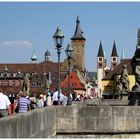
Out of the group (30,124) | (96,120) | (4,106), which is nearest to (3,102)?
(4,106)

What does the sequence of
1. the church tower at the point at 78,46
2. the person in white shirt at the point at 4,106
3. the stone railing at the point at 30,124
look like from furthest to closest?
the church tower at the point at 78,46
the person in white shirt at the point at 4,106
the stone railing at the point at 30,124

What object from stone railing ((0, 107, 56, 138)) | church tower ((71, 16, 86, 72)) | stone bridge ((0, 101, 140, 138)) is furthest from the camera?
church tower ((71, 16, 86, 72))

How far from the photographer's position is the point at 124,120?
54.5ft

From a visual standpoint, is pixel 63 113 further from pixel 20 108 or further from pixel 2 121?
pixel 2 121

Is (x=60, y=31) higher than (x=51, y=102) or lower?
higher

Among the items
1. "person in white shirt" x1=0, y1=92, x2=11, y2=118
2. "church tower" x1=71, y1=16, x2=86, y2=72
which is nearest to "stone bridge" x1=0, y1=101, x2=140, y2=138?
"person in white shirt" x1=0, y1=92, x2=11, y2=118

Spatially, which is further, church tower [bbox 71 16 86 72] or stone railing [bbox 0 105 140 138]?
church tower [bbox 71 16 86 72]

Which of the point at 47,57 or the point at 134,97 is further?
the point at 47,57

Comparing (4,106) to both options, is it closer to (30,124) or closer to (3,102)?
(3,102)

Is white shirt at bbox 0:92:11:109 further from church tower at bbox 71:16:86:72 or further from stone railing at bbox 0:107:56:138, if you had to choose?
church tower at bbox 71:16:86:72

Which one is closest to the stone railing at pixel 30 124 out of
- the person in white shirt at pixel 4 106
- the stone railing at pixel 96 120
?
the stone railing at pixel 96 120

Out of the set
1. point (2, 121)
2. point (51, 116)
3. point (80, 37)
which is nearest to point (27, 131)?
point (2, 121)

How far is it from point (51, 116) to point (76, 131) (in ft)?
4.30

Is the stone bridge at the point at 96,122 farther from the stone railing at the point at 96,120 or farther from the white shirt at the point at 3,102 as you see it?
the white shirt at the point at 3,102
